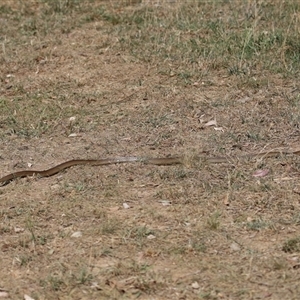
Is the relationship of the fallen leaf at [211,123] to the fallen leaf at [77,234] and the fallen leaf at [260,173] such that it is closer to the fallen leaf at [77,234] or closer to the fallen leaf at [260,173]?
the fallen leaf at [260,173]

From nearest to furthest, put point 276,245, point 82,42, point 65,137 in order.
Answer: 1. point 276,245
2. point 65,137
3. point 82,42

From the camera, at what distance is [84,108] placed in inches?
273

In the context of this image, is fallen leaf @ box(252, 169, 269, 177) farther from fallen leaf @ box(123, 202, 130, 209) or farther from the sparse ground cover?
fallen leaf @ box(123, 202, 130, 209)

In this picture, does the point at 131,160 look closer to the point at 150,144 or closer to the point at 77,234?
the point at 150,144

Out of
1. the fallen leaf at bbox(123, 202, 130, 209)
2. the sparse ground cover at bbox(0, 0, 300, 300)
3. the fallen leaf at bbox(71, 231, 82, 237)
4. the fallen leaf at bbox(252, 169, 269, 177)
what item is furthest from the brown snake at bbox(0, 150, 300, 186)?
the fallen leaf at bbox(71, 231, 82, 237)

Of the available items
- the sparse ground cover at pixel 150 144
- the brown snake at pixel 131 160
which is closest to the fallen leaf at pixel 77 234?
the sparse ground cover at pixel 150 144

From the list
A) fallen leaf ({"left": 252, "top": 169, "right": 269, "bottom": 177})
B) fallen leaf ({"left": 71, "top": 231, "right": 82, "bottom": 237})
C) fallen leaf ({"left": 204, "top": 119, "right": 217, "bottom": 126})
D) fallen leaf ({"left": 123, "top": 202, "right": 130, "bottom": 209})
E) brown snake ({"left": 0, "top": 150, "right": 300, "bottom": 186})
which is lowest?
fallen leaf ({"left": 204, "top": 119, "right": 217, "bottom": 126})

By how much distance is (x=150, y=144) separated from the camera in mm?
6199

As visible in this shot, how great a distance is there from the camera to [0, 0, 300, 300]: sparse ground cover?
4434 mm

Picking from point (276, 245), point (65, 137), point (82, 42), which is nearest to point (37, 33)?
point (82, 42)

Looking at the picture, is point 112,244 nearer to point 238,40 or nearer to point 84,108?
point 84,108

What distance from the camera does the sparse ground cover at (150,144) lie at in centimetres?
443

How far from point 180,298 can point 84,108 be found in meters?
3.02

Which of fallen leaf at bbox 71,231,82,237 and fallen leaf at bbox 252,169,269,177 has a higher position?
fallen leaf at bbox 71,231,82,237
